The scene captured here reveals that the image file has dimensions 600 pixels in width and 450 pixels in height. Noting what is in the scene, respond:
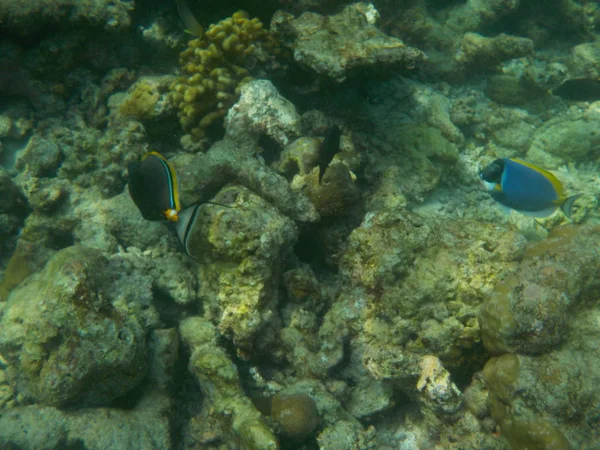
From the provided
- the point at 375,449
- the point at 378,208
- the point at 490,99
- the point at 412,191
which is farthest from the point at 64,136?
the point at 490,99

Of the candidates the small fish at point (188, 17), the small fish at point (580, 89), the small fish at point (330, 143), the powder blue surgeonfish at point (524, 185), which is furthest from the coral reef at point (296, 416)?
the small fish at point (580, 89)

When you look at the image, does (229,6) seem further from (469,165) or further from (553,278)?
(553,278)

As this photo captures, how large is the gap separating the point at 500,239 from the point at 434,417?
171 cm

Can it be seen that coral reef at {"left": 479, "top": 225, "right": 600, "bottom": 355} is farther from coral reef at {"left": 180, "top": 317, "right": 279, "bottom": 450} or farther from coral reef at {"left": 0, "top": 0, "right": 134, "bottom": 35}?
coral reef at {"left": 0, "top": 0, "right": 134, "bottom": 35}

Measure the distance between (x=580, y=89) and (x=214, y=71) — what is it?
17.6 ft

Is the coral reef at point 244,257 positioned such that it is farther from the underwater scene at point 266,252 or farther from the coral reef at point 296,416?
the coral reef at point 296,416

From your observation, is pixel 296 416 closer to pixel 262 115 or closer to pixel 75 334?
pixel 75 334

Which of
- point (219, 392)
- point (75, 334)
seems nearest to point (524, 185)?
point (219, 392)

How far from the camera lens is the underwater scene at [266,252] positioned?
286 centimetres

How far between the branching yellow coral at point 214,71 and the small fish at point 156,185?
200 cm

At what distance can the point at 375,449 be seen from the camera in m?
3.29

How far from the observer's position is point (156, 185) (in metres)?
2.43

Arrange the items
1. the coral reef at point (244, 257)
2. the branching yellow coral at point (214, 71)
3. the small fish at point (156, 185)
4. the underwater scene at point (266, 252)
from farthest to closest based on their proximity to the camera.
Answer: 1. the branching yellow coral at point (214, 71)
2. the coral reef at point (244, 257)
3. the underwater scene at point (266, 252)
4. the small fish at point (156, 185)

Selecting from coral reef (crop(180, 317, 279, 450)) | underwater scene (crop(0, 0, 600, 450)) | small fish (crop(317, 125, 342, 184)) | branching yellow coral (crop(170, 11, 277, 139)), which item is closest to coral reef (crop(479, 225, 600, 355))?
underwater scene (crop(0, 0, 600, 450))
